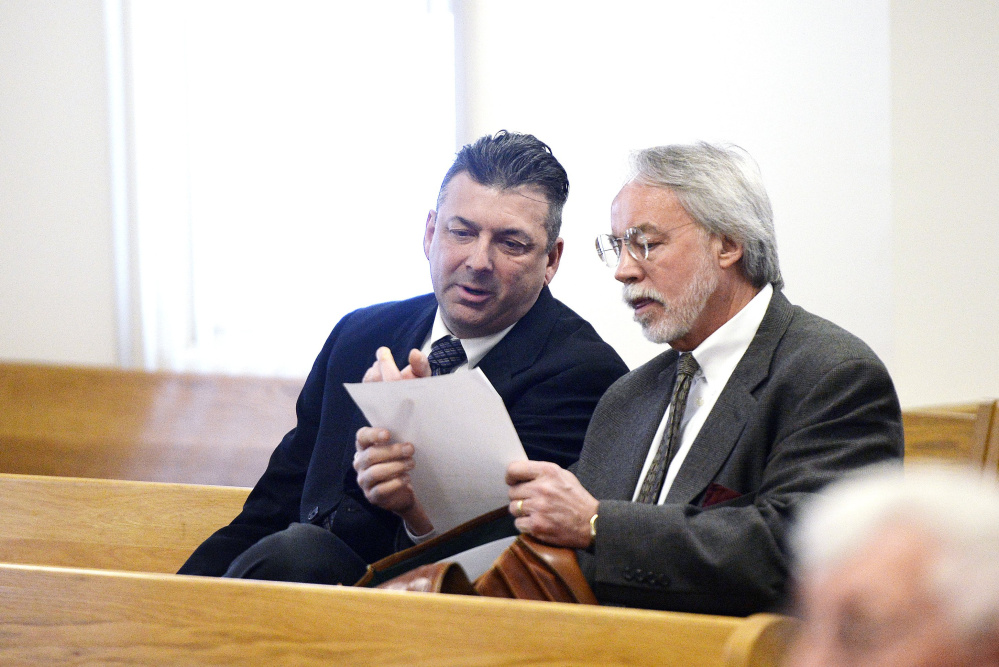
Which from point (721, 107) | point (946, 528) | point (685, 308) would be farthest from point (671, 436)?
point (721, 107)

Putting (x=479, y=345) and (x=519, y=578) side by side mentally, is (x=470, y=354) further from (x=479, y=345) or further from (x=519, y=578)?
(x=519, y=578)

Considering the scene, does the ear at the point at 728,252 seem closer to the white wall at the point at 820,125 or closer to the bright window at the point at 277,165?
the white wall at the point at 820,125

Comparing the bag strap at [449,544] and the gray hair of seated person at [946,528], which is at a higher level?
the gray hair of seated person at [946,528]

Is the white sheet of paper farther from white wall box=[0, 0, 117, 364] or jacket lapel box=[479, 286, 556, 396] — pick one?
white wall box=[0, 0, 117, 364]

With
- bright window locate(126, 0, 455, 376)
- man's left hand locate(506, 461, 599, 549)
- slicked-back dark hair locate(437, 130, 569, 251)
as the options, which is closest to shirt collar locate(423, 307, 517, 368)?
slicked-back dark hair locate(437, 130, 569, 251)

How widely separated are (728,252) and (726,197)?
0.33 ft

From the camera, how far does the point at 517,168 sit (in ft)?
7.50

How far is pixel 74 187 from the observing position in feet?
13.0

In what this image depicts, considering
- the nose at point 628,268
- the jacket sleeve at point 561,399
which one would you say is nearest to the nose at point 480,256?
the jacket sleeve at point 561,399

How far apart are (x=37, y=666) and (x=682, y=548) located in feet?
3.15

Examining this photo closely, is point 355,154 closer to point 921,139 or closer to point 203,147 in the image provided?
point 203,147

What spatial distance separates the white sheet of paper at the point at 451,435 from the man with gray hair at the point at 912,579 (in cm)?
109

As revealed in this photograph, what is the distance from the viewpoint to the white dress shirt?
184 centimetres

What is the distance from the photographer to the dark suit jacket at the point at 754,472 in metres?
1.56
